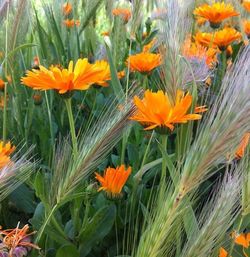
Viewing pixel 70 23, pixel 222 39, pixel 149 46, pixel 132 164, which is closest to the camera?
pixel 132 164

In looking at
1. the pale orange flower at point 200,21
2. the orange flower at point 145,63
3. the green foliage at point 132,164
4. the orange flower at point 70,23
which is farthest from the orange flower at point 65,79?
the pale orange flower at point 200,21

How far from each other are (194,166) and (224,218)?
0.06 m

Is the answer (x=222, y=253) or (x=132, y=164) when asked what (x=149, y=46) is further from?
(x=222, y=253)

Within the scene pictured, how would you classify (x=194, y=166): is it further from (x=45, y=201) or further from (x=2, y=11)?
(x=2, y=11)

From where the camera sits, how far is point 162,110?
757mm

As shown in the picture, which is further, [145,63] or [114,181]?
A: [145,63]

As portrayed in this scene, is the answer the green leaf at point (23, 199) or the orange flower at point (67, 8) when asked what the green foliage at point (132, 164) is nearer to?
the green leaf at point (23, 199)

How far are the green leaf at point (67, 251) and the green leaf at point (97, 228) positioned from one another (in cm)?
6

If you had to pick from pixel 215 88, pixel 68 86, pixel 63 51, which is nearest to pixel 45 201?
pixel 68 86

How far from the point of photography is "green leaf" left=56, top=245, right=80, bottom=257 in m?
0.72

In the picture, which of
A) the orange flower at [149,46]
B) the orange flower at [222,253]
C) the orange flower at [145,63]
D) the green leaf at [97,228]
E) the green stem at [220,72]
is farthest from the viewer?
the orange flower at [149,46]

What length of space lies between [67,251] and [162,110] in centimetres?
21

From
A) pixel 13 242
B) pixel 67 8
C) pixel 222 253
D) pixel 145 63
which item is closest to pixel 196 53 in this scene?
pixel 145 63

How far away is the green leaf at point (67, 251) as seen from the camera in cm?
72
